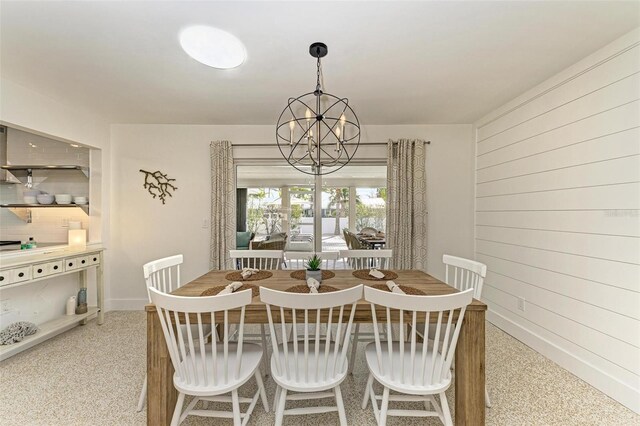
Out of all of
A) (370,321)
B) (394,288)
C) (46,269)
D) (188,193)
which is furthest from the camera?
(188,193)

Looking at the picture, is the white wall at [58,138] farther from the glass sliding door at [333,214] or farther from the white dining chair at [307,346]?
the white dining chair at [307,346]

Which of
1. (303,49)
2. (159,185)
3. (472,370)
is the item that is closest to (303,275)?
(472,370)

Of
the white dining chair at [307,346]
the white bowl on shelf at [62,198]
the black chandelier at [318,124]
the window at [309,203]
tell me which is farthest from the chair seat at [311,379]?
the white bowl on shelf at [62,198]

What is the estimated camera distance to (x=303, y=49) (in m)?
2.03

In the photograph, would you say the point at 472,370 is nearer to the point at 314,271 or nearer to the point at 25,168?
the point at 314,271

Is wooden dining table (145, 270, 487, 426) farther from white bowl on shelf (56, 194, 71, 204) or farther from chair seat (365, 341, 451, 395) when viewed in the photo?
white bowl on shelf (56, 194, 71, 204)

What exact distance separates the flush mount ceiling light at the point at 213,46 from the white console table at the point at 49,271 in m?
2.39

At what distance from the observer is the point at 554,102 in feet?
8.34

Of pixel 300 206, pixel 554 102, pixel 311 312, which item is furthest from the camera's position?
pixel 300 206

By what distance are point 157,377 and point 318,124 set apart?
181cm

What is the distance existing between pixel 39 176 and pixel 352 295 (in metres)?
4.13

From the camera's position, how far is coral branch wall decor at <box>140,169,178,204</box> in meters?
3.74

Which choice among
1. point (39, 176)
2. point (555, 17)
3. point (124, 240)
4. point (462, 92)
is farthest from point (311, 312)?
point (39, 176)

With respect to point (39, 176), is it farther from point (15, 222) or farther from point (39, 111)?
point (39, 111)
